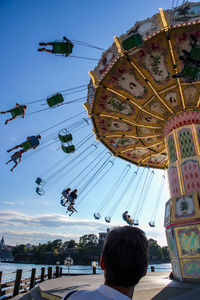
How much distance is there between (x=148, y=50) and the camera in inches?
402

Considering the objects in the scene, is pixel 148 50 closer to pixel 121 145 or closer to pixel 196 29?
pixel 196 29

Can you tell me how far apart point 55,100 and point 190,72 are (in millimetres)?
6283

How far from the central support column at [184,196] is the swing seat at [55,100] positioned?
680cm

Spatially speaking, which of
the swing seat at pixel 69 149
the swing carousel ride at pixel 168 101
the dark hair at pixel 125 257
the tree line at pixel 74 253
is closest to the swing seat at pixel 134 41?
the swing carousel ride at pixel 168 101

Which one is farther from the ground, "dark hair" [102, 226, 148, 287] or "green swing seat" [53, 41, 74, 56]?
"green swing seat" [53, 41, 74, 56]

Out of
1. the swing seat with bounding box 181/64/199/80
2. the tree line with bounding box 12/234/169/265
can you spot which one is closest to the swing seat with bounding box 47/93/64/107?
the swing seat with bounding box 181/64/199/80

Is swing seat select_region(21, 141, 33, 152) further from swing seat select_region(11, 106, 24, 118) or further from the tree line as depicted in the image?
the tree line

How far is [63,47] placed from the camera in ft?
29.5

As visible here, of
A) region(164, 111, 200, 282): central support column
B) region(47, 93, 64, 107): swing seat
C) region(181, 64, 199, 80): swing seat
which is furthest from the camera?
region(47, 93, 64, 107): swing seat

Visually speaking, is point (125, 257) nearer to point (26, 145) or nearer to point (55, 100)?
point (55, 100)

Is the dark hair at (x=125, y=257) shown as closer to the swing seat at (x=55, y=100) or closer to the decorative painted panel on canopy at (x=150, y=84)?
the decorative painted panel on canopy at (x=150, y=84)

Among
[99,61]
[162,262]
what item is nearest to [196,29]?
[99,61]

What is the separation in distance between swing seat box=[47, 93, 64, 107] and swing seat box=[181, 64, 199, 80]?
576 cm

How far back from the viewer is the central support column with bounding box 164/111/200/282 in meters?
9.75
